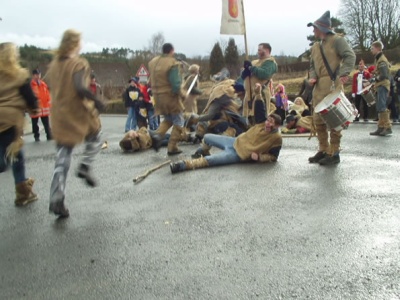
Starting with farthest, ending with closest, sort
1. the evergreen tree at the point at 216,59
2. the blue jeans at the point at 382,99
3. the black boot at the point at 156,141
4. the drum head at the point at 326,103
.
→ the evergreen tree at the point at 216,59 < the blue jeans at the point at 382,99 < the black boot at the point at 156,141 < the drum head at the point at 326,103

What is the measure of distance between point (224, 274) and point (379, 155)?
5.54 metres

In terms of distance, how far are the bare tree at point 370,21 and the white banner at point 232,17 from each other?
1620 inches

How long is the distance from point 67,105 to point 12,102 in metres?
0.70

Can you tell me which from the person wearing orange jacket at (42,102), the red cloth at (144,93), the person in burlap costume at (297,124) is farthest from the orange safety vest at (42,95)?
the person in burlap costume at (297,124)

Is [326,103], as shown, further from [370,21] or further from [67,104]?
[370,21]

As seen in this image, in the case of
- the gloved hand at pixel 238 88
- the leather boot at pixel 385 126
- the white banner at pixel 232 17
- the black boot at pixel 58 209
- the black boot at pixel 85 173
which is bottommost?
the leather boot at pixel 385 126

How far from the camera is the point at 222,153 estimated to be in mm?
7387

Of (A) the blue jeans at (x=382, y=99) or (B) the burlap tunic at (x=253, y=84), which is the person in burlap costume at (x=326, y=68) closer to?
(B) the burlap tunic at (x=253, y=84)

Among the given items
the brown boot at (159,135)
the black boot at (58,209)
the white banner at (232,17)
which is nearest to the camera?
the black boot at (58,209)

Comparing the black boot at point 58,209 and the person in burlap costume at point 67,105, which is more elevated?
the person in burlap costume at point 67,105

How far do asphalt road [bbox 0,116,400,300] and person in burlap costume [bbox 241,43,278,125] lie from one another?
97.5 inches

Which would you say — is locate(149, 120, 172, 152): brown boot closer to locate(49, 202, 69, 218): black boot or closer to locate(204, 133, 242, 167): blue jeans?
locate(204, 133, 242, 167): blue jeans

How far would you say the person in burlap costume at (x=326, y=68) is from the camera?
21.9 ft

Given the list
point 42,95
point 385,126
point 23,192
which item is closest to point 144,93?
point 42,95
